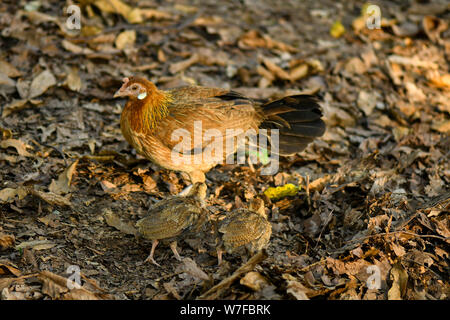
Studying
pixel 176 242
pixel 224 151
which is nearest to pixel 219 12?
pixel 224 151

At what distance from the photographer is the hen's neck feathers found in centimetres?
452

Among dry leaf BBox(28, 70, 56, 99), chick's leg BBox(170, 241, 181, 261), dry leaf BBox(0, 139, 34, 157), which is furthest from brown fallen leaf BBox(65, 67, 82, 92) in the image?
chick's leg BBox(170, 241, 181, 261)

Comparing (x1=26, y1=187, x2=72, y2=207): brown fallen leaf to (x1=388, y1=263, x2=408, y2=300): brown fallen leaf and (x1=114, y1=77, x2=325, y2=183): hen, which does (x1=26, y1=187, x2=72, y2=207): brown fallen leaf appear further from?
(x1=388, y1=263, x2=408, y2=300): brown fallen leaf

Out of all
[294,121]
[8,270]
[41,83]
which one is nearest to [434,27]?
[294,121]

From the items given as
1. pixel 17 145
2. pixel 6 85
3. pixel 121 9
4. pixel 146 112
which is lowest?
pixel 17 145

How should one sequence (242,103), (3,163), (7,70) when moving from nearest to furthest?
(3,163), (242,103), (7,70)

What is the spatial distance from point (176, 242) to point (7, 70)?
3295mm

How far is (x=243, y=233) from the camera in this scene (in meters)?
3.62

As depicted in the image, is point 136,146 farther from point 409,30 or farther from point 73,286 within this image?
point 409,30

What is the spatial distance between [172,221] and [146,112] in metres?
1.32

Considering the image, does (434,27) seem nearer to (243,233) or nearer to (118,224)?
(243,233)

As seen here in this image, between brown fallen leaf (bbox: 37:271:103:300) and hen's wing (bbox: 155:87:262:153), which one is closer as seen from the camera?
brown fallen leaf (bbox: 37:271:103:300)

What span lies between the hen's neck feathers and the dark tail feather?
1.08 m
